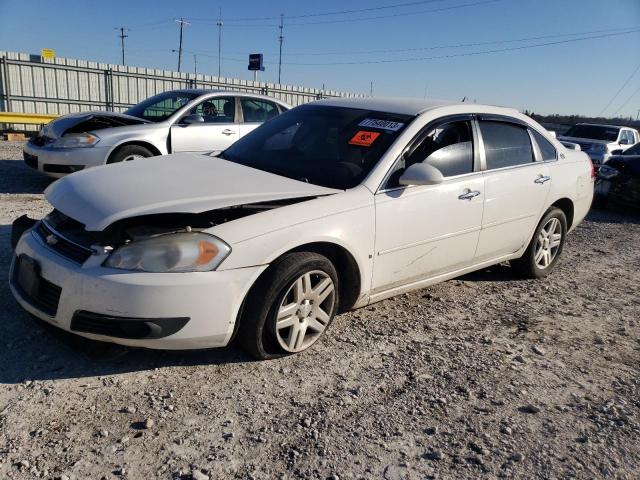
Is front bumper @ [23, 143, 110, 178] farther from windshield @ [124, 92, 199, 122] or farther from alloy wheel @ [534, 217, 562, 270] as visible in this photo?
alloy wheel @ [534, 217, 562, 270]

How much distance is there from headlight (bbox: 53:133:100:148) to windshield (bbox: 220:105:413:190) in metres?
3.68

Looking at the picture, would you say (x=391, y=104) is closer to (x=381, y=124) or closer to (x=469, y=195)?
(x=381, y=124)

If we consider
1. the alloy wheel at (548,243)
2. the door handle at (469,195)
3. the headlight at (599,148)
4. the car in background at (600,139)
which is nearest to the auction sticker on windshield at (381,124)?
the door handle at (469,195)

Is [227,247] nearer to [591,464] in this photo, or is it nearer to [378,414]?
[378,414]

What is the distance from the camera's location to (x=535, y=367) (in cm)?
344

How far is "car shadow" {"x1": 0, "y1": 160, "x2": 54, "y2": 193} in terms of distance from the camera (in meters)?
7.61

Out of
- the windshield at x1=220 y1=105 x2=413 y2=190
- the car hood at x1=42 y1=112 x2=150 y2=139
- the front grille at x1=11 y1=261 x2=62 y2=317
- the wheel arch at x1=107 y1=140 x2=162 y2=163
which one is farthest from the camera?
the car hood at x1=42 y1=112 x2=150 y2=139

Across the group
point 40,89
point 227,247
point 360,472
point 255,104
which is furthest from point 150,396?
point 40,89

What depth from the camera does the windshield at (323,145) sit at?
3.68 meters

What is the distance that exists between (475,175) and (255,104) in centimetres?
Answer: 552

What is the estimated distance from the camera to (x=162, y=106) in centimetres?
835

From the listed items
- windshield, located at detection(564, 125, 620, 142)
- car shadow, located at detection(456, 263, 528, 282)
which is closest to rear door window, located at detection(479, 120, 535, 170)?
car shadow, located at detection(456, 263, 528, 282)

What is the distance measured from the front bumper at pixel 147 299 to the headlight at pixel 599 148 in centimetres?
1367

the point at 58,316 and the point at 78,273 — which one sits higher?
the point at 78,273
